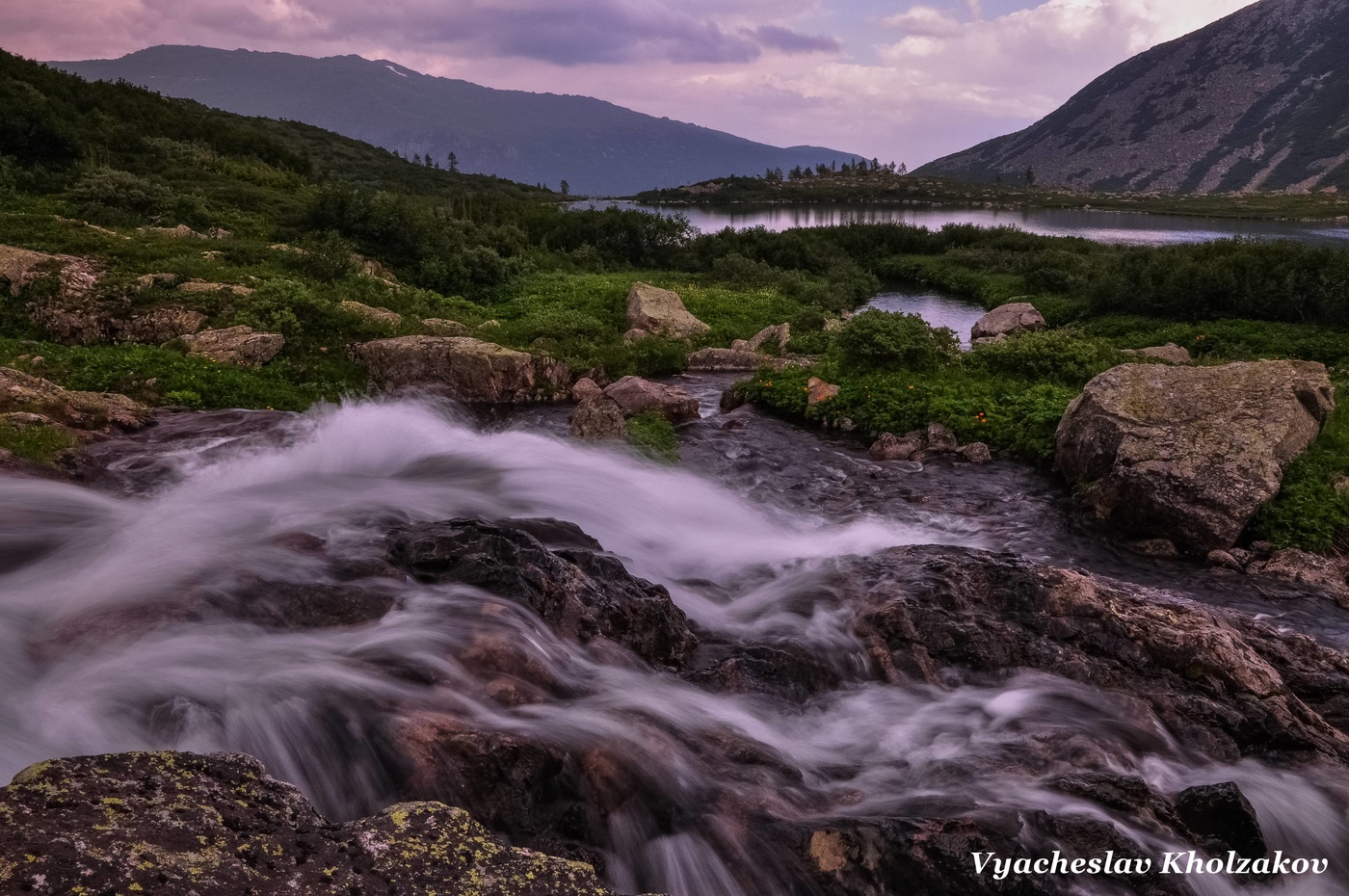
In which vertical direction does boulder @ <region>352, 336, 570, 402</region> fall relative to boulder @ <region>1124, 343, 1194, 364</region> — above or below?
below

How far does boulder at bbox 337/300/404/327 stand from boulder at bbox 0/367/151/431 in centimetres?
633

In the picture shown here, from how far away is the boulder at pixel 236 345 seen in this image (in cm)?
1566

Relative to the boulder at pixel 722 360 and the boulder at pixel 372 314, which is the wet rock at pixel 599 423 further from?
the boulder at pixel 722 360

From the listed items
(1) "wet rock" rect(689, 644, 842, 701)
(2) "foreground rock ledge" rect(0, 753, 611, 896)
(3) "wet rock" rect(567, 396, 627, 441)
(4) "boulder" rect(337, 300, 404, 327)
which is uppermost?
(4) "boulder" rect(337, 300, 404, 327)

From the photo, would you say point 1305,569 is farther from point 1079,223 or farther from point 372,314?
point 1079,223

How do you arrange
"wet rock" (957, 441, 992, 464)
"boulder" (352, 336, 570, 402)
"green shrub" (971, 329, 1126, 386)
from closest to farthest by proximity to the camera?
"wet rock" (957, 441, 992, 464), "boulder" (352, 336, 570, 402), "green shrub" (971, 329, 1126, 386)

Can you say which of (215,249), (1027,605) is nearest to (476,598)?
(1027,605)

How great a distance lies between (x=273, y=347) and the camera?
642 inches

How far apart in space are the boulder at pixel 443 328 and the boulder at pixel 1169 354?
59.8 ft

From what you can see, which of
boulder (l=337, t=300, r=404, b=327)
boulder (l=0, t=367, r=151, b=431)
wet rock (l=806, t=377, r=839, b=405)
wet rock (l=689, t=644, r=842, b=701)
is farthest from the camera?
boulder (l=337, t=300, r=404, b=327)

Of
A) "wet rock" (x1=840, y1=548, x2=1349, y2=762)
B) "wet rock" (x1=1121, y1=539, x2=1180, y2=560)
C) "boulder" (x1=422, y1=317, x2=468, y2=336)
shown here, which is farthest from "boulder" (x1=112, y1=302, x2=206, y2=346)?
"wet rock" (x1=1121, y1=539, x2=1180, y2=560)

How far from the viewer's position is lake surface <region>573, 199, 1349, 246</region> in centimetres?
8012

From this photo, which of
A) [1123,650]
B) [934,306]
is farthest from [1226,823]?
[934,306]

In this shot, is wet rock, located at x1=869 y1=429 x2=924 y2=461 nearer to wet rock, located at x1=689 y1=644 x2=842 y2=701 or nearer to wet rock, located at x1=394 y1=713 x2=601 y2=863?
wet rock, located at x1=689 y1=644 x2=842 y2=701
